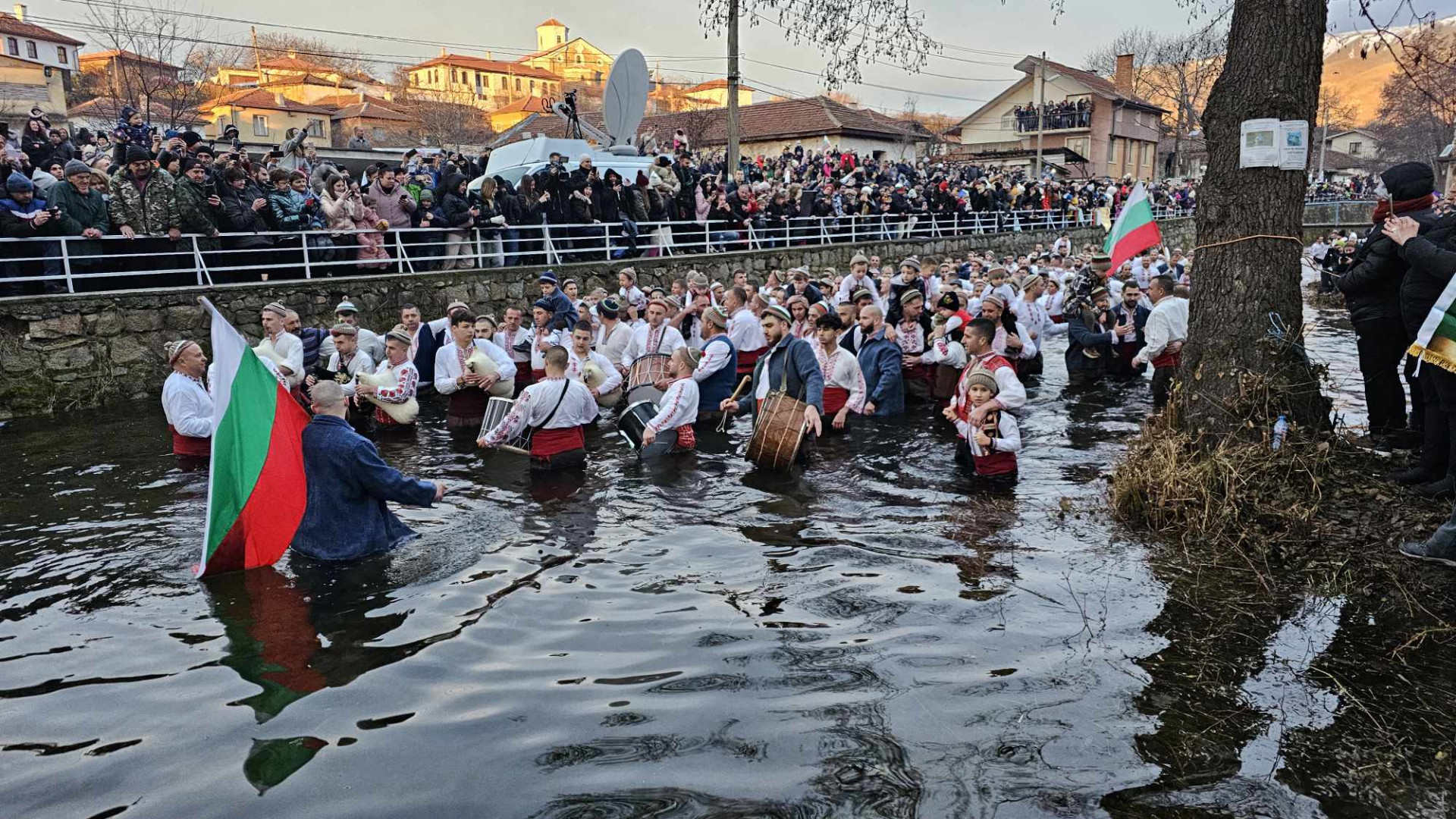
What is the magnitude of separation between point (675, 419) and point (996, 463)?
313 cm

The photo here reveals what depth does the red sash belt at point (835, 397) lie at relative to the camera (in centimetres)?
1052

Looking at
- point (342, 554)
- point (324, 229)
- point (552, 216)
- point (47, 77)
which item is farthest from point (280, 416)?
point (47, 77)

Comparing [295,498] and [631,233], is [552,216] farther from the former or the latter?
[295,498]

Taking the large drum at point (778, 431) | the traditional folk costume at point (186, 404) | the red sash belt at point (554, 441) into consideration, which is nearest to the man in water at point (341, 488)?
the red sash belt at point (554, 441)

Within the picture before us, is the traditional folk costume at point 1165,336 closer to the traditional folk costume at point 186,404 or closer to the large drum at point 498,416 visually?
the large drum at point 498,416

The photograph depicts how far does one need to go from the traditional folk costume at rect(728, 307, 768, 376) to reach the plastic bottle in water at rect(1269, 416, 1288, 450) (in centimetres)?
731

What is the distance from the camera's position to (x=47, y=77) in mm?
58281

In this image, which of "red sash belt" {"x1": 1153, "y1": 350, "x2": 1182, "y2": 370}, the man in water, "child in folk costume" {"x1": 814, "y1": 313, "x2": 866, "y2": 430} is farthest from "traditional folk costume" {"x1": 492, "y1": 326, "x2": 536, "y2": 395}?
"red sash belt" {"x1": 1153, "y1": 350, "x2": 1182, "y2": 370}

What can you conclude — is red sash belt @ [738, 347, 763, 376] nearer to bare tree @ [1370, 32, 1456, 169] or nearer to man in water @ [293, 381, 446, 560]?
man in water @ [293, 381, 446, 560]

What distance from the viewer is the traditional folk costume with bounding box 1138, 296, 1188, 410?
11414 mm

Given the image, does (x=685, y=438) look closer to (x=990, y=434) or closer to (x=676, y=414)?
(x=676, y=414)

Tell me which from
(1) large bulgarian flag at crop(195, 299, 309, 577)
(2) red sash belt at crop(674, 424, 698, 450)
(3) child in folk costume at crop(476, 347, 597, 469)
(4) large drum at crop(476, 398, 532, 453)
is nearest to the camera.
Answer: (1) large bulgarian flag at crop(195, 299, 309, 577)

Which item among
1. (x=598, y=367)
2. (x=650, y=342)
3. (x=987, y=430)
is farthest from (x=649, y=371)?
(x=987, y=430)

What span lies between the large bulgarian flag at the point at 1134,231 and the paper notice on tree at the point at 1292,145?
6.45 metres
